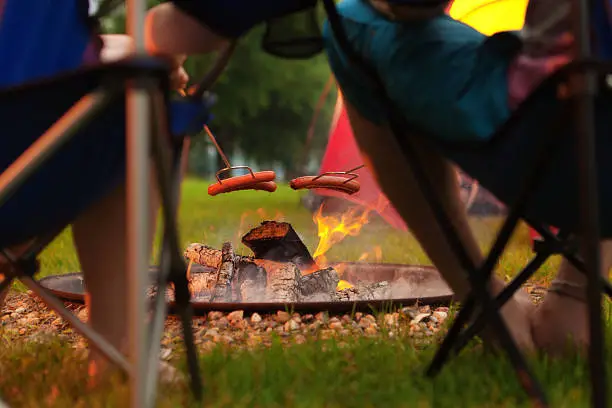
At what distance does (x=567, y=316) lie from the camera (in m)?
1.85

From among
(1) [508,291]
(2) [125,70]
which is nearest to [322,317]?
(1) [508,291]

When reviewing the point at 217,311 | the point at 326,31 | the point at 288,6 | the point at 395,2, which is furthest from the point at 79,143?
the point at 217,311

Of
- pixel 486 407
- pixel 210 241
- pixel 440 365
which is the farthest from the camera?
pixel 210 241

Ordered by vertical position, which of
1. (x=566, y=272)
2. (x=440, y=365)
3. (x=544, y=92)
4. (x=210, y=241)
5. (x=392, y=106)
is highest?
(x=210, y=241)

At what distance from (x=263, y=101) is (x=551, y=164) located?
54.1ft

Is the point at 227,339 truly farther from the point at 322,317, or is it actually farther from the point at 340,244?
the point at 340,244

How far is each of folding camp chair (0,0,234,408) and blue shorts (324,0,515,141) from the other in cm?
36

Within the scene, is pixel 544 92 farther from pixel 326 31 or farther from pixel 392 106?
pixel 326 31

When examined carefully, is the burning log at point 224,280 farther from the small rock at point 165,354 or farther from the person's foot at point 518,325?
the person's foot at point 518,325

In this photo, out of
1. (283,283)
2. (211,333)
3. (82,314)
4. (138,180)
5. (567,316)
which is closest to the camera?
(138,180)

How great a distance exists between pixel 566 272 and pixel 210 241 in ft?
12.0

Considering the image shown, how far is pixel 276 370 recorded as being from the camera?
1.79 meters

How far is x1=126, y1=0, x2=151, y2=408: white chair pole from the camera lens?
43.2 inches

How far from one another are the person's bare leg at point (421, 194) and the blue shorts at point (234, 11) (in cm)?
58
